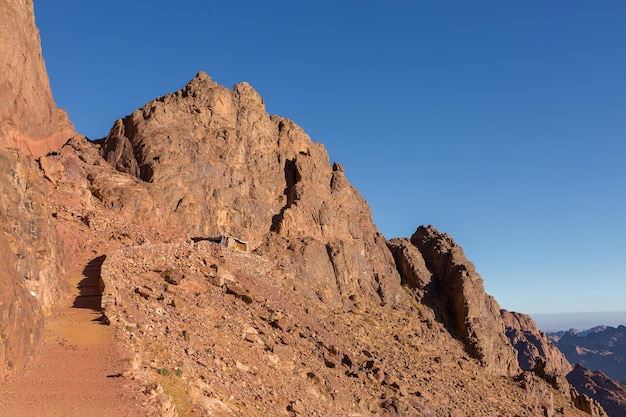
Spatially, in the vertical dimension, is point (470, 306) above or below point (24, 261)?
above

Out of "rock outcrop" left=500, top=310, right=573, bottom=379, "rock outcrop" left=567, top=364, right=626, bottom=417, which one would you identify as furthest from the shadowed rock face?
"rock outcrop" left=500, top=310, right=573, bottom=379

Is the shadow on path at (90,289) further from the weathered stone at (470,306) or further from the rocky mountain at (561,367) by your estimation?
the rocky mountain at (561,367)

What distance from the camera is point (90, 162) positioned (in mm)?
50000

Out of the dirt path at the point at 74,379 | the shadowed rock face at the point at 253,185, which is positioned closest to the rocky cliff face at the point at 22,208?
the dirt path at the point at 74,379

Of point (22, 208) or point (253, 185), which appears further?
point (253, 185)

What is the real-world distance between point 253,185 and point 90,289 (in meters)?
31.6

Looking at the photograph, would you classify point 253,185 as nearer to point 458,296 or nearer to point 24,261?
point 458,296

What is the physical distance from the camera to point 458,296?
202 feet

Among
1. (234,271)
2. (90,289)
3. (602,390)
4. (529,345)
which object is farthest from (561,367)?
(90,289)

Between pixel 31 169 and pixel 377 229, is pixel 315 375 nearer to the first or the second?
pixel 31 169

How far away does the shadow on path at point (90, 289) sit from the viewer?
22.5 metres

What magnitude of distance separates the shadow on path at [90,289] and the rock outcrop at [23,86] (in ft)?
33.9

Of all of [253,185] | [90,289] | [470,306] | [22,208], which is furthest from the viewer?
[470,306]

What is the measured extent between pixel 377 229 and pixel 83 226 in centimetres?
4233
